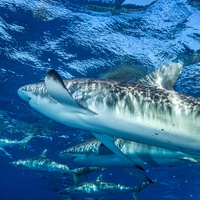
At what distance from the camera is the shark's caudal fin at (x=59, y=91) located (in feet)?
11.8

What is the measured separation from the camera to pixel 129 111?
170 inches

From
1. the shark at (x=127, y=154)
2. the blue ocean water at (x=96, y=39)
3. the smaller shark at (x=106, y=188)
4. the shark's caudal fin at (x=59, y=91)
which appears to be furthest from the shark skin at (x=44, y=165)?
the shark's caudal fin at (x=59, y=91)

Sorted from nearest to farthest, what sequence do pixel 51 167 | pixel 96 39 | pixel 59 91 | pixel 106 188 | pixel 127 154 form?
1. pixel 59 91
2. pixel 127 154
3. pixel 96 39
4. pixel 51 167
5. pixel 106 188

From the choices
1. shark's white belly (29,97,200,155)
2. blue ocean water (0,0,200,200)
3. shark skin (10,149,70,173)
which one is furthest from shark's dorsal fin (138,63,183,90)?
shark skin (10,149,70,173)

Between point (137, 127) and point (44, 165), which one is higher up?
point (44, 165)

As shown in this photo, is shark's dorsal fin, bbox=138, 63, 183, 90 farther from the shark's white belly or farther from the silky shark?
the shark's white belly

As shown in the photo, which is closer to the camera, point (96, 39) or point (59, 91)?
point (59, 91)

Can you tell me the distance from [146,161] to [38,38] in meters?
7.60

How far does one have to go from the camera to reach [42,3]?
1013 cm

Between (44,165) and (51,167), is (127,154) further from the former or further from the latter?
(44,165)

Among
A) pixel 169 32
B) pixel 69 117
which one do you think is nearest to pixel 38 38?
pixel 169 32

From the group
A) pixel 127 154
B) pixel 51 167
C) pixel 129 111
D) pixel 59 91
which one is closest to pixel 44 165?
pixel 51 167

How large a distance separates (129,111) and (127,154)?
5.41 m

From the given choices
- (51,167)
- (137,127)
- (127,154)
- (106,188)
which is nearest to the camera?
(137,127)
